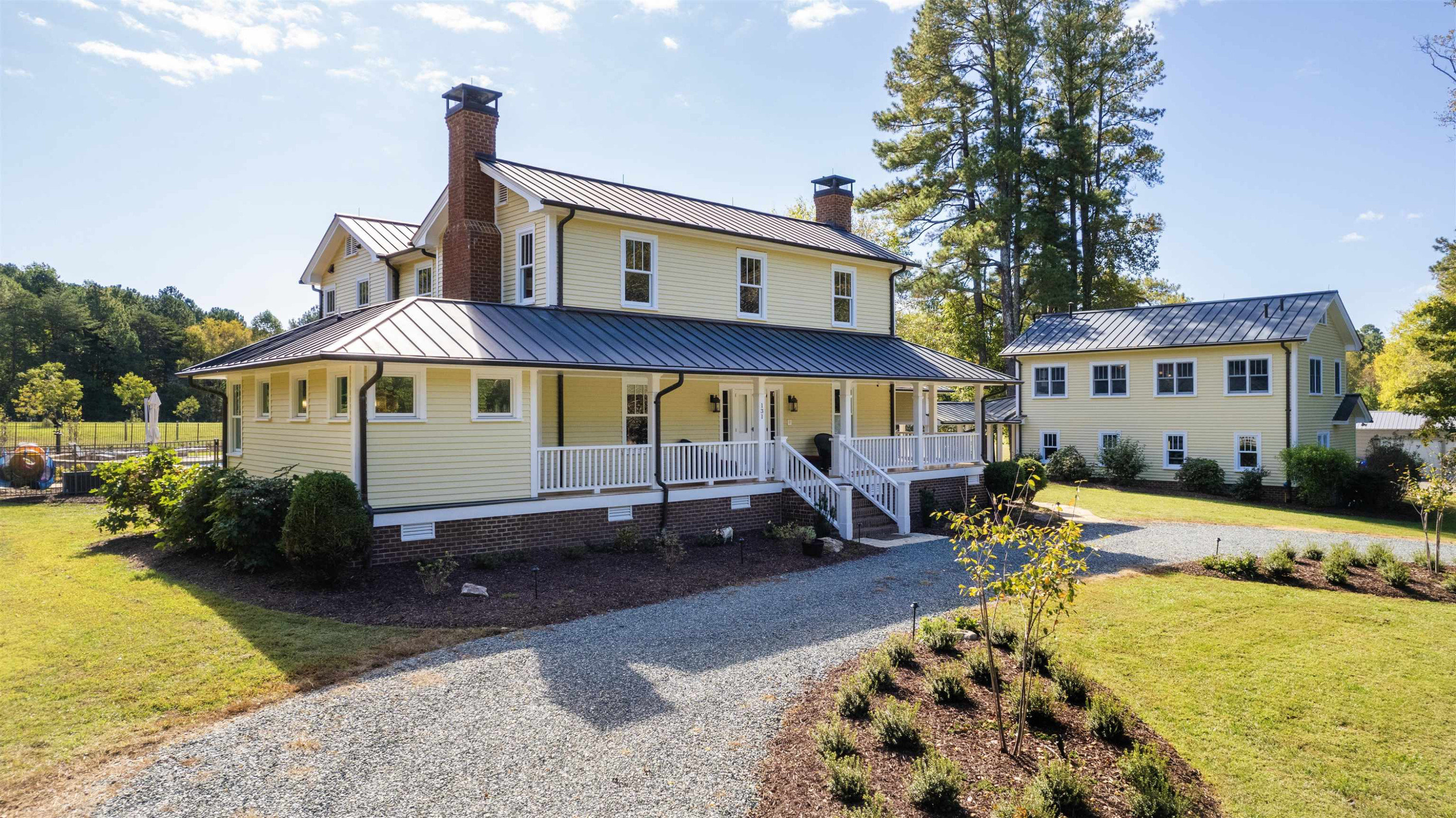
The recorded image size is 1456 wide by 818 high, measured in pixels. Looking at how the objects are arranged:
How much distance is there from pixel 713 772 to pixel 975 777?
1940 millimetres

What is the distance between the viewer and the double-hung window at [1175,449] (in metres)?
27.4

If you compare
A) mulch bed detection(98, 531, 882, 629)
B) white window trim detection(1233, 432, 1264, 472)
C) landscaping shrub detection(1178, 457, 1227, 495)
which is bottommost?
mulch bed detection(98, 531, 882, 629)

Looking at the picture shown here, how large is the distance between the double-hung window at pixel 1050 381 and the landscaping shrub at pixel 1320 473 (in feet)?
26.1

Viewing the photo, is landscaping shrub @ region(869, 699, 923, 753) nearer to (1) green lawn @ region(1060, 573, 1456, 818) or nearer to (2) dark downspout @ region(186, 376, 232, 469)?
(1) green lawn @ region(1060, 573, 1456, 818)

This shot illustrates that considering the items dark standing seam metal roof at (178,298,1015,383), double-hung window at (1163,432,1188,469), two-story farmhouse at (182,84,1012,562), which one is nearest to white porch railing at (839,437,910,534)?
two-story farmhouse at (182,84,1012,562)

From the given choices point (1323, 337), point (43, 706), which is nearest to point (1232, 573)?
point (43, 706)

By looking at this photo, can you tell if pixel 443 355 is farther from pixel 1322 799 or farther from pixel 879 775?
pixel 1322 799

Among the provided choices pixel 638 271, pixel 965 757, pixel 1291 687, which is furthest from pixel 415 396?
pixel 1291 687

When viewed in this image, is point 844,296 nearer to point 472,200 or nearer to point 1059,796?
point 472,200

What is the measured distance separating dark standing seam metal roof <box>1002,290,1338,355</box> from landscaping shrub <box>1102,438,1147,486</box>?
11.4 ft

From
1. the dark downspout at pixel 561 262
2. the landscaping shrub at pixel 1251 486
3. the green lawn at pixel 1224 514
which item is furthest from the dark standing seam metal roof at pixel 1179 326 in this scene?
the dark downspout at pixel 561 262

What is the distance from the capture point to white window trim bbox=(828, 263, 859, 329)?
2080cm

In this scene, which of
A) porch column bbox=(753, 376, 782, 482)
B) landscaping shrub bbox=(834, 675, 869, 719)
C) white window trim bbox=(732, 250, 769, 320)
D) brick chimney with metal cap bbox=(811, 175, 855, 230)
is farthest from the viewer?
brick chimney with metal cap bbox=(811, 175, 855, 230)

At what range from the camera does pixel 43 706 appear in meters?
6.85
